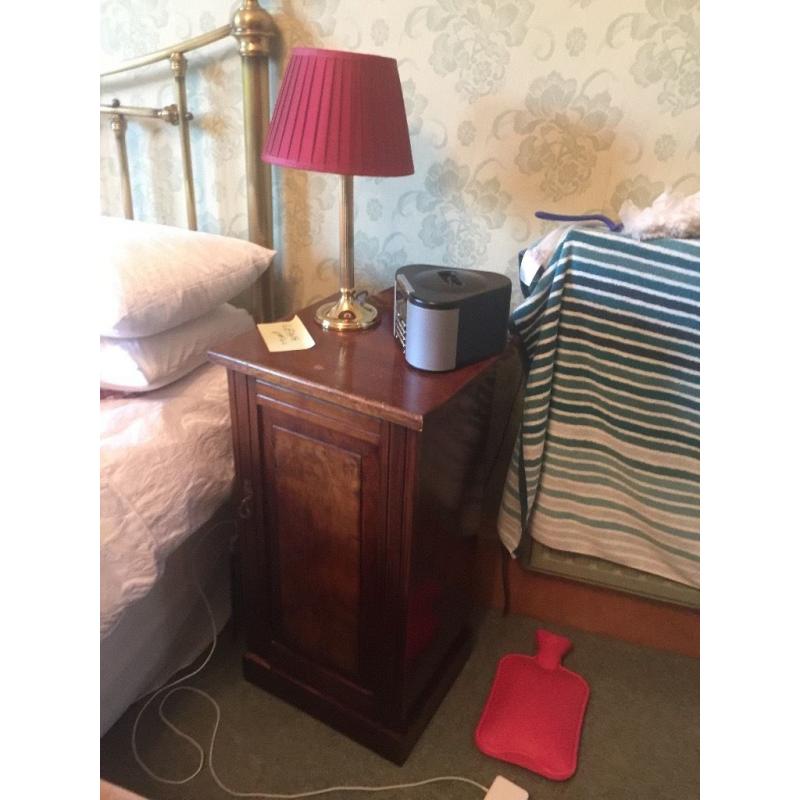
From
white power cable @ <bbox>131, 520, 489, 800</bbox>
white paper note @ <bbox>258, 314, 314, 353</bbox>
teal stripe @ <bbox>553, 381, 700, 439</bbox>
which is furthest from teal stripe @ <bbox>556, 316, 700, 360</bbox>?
white power cable @ <bbox>131, 520, 489, 800</bbox>

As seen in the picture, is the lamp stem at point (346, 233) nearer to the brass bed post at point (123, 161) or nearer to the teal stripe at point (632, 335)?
the teal stripe at point (632, 335)

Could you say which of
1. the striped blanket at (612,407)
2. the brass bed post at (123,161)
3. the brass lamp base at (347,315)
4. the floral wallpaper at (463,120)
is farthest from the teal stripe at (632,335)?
the brass bed post at (123,161)

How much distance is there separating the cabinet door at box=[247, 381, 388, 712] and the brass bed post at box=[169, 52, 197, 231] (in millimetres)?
683

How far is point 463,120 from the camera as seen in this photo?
1.25 meters

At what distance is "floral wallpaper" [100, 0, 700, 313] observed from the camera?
111 cm

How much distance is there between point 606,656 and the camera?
145 centimetres

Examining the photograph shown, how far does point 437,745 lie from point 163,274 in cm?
100

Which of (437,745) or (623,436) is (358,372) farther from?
(437,745)

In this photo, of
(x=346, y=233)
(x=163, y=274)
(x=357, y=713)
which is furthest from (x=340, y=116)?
(x=357, y=713)

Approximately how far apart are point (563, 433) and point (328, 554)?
1.58ft

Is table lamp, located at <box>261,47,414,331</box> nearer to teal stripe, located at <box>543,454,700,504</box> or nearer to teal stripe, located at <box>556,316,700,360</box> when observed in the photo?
teal stripe, located at <box>556,316,700,360</box>

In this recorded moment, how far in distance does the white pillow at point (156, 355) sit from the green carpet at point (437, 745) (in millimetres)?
615

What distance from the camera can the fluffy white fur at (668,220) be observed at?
1038 mm
